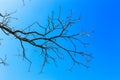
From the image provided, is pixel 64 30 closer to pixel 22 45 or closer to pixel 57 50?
pixel 57 50

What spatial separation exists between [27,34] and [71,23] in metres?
1.50

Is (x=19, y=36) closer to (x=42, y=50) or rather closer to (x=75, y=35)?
(x=42, y=50)

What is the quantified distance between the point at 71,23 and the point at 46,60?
72.2 inches

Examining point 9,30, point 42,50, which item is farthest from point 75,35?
point 9,30

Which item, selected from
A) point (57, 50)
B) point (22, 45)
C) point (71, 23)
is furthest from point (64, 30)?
point (22, 45)

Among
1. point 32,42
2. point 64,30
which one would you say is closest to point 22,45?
point 32,42

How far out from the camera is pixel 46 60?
1022 centimetres

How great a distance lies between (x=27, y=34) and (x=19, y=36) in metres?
0.27

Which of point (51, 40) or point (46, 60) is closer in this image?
point (51, 40)

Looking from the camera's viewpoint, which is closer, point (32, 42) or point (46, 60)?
point (32, 42)

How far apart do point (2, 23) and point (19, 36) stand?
0.69m

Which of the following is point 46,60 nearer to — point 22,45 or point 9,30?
point 22,45

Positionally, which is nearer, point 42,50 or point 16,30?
point 16,30

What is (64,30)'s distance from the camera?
9.23m
